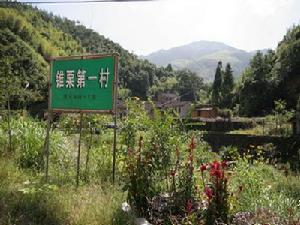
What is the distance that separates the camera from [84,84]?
536 centimetres

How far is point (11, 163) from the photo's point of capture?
6.14 m

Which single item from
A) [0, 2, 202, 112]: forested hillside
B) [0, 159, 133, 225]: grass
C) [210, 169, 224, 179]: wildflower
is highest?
[0, 2, 202, 112]: forested hillside

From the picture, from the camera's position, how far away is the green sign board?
16.7 feet

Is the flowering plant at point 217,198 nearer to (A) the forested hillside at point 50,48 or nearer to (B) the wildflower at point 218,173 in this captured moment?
(B) the wildflower at point 218,173

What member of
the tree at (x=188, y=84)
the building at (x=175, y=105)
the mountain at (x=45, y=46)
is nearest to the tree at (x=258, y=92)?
the building at (x=175, y=105)

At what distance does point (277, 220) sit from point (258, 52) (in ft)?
192

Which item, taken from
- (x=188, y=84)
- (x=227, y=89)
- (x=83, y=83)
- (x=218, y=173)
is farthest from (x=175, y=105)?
(x=188, y=84)

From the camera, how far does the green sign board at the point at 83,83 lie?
5.09 metres

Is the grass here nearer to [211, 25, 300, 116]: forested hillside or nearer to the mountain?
the mountain

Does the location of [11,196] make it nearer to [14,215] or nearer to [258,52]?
[14,215]

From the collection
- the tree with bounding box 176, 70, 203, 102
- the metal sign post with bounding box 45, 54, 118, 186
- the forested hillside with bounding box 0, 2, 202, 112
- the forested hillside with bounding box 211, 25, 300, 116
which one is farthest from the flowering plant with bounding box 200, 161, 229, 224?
the tree with bounding box 176, 70, 203, 102

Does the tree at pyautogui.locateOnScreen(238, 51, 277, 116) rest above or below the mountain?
below

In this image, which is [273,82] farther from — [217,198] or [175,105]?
[217,198]

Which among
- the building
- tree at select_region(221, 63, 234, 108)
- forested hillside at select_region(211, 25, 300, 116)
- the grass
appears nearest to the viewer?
the grass
